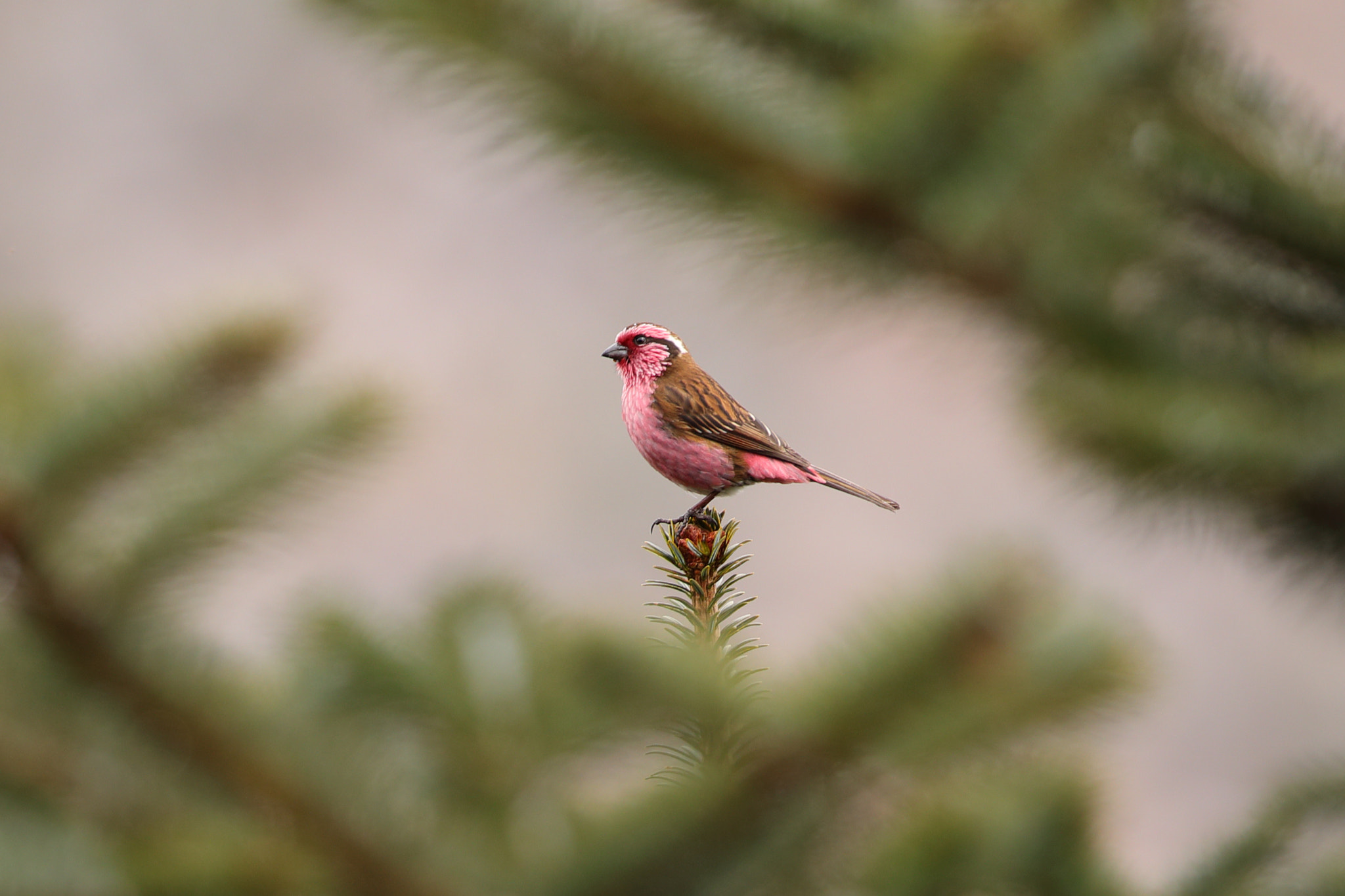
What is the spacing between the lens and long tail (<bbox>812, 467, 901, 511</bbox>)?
1.88 metres

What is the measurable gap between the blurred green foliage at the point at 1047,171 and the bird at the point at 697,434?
576 millimetres

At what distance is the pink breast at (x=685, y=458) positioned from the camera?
6.91 ft

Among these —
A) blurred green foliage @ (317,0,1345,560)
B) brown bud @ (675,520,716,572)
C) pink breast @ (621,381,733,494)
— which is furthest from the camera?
pink breast @ (621,381,733,494)

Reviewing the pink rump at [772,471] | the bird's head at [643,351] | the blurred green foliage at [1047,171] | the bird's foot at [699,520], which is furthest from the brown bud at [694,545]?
the bird's head at [643,351]

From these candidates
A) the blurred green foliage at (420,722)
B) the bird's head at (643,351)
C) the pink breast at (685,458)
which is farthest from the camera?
the bird's head at (643,351)

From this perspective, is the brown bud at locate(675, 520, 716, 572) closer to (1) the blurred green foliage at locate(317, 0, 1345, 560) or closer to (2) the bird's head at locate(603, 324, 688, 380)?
(1) the blurred green foliage at locate(317, 0, 1345, 560)

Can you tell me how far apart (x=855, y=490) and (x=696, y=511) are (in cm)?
31

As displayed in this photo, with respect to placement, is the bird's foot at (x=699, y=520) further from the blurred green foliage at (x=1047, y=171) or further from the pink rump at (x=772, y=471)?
the blurred green foliage at (x=1047, y=171)

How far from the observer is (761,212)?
4.99ft

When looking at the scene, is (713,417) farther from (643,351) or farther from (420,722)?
(420,722)

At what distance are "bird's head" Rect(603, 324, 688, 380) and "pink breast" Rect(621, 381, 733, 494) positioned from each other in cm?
22

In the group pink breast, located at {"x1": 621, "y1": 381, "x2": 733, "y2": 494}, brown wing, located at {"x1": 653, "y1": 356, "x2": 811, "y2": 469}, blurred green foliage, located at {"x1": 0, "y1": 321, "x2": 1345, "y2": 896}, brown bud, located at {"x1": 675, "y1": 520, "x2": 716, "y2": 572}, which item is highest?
brown wing, located at {"x1": 653, "y1": 356, "x2": 811, "y2": 469}

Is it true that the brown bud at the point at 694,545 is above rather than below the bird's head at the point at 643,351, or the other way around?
below

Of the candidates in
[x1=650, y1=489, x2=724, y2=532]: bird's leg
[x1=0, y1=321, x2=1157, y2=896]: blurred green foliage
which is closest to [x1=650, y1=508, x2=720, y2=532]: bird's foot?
[x1=650, y1=489, x2=724, y2=532]: bird's leg
